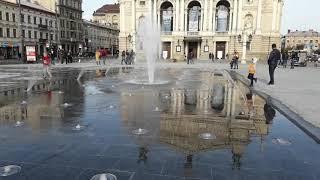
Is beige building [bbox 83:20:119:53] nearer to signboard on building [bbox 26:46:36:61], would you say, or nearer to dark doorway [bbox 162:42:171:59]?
dark doorway [bbox 162:42:171:59]

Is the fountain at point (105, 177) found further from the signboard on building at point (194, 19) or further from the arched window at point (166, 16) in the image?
the arched window at point (166, 16)

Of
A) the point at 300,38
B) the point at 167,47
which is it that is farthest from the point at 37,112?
the point at 300,38

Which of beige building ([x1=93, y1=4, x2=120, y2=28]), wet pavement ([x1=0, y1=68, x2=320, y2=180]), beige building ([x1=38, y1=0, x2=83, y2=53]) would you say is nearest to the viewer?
wet pavement ([x1=0, y1=68, x2=320, y2=180])

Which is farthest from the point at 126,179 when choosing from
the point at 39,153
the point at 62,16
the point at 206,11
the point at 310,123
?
the point at 62,16

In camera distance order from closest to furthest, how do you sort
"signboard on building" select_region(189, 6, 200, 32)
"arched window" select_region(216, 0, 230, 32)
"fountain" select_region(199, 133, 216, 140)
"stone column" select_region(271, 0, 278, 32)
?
"fountain" select_region(199, 133, 216, 140) → "stone column" select_region(271, 0, 278, 32) → "arched window" select_region(216, 0, 230, 32) → "signboard on building" select_region(189, 6, 200, 32)

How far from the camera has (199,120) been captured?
7457mm

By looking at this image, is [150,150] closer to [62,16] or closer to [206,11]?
[206,11]

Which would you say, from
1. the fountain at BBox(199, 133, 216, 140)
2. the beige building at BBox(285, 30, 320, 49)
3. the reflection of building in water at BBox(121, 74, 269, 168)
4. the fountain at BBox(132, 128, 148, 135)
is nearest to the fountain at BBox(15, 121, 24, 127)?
the reflection of building in water at BBox(121, 74, 269, 168)

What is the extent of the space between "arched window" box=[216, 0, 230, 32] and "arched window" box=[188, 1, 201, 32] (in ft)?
12.5

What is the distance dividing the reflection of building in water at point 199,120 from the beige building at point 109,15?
362 ft

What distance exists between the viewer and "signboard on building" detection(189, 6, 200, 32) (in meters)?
62.3

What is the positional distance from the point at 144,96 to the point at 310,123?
584cm

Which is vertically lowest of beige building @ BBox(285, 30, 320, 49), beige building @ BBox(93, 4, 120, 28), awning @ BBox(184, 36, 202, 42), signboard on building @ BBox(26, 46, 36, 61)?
signboard on building @ BBox(26, 46, 36, 61)

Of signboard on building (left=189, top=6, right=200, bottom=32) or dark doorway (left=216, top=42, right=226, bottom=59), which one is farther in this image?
signboard on building (left=189, top=6, right=200, bottom=32)
